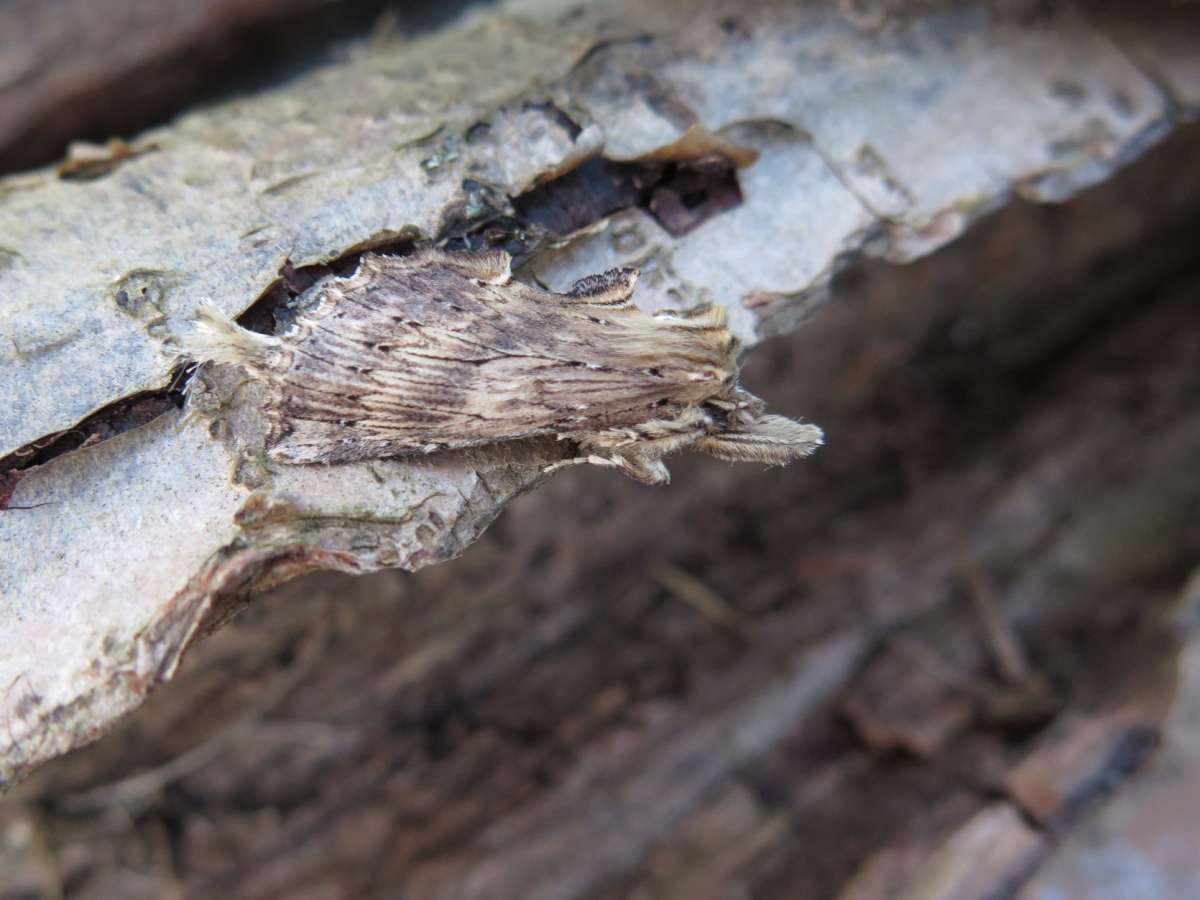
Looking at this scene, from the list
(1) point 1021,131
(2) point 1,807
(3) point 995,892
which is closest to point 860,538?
(3) point 995,892

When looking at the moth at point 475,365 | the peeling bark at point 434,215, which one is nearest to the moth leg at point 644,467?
the moth at point 475,365

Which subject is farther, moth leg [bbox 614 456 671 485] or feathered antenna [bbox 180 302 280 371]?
moth leg [bbox 614 456 671 485]

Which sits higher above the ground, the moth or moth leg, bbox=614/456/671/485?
the moth

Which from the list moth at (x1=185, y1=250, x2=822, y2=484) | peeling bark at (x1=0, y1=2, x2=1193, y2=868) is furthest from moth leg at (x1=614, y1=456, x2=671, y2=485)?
peeling bark at (x1=0, y1=2, x2=1193, y2=868)

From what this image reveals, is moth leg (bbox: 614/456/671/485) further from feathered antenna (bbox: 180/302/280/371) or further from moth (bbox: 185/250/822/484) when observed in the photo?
feathered antenna (bbox: 180/302/280/371)

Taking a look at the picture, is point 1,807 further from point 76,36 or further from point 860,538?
point 860,538

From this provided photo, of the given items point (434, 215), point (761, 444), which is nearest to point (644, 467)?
point (761, 444)

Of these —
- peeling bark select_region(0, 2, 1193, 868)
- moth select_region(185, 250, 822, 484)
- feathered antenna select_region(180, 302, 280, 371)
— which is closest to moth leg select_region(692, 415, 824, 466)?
moth select_region(185, 250, 822, 484)

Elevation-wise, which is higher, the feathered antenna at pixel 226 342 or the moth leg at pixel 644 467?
the feathered antenna at pixel 226 342

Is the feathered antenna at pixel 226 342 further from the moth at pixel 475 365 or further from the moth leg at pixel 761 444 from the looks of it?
the moth leg at pixel 761 444

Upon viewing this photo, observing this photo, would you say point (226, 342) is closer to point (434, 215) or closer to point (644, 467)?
point (434, 215)
